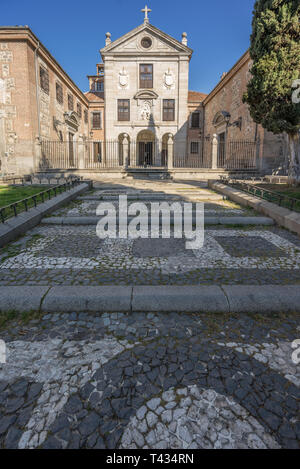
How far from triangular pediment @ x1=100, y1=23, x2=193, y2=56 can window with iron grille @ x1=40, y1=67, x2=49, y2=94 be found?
855cm

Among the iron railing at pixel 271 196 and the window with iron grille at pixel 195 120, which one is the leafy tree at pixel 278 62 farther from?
the window with iron grille at pixel 195 120

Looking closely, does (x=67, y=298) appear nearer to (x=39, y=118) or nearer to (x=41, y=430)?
(x=41, y=430)

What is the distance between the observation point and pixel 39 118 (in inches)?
716

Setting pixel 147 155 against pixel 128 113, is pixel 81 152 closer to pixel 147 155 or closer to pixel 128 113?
pixel 128 113

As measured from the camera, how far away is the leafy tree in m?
8.93

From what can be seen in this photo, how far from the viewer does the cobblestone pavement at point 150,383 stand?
159 cm

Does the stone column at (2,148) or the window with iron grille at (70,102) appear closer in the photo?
the stone column at (2,148)

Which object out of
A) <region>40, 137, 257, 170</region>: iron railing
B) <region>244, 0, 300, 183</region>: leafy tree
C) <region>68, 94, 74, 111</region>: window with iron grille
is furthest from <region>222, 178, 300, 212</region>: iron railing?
<region>68, 94, 74, 111</region>: window with iron grille

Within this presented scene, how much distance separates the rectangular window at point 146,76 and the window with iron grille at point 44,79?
10132 millimetres

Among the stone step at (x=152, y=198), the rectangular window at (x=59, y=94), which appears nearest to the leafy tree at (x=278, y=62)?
the stone step at (x=152, y=198)

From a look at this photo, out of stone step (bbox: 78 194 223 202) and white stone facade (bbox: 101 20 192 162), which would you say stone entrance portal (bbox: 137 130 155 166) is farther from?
stone step (bbox: 78 194 223 202)
